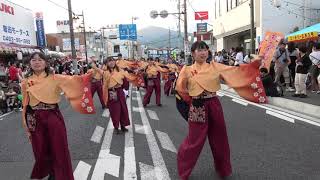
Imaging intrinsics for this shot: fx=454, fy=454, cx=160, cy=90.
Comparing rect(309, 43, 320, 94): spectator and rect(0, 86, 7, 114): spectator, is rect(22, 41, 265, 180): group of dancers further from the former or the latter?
rect(0, 86, 7, 114): spectator

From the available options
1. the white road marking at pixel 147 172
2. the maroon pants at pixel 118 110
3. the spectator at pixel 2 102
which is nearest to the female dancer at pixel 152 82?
the spectator at pixel 2 102

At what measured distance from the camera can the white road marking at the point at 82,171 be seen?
20.3ft

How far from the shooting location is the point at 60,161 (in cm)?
539

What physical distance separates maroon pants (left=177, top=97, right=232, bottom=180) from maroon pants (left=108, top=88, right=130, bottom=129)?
4.21 m

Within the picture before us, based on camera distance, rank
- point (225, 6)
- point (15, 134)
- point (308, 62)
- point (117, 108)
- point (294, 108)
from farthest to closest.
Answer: point (225, 6) < point (308, 62) < point (294, 108) < point (15, 134) < point (117, 108)

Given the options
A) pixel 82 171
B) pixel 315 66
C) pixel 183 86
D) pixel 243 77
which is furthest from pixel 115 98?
pixel 315 66

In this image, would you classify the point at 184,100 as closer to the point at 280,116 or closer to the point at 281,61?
the point at 280,116

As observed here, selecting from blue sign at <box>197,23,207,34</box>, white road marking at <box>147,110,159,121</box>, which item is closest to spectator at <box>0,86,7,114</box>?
white road marking at <box>147,110,159,121</box>

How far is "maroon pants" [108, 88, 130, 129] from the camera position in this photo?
9.77 meters

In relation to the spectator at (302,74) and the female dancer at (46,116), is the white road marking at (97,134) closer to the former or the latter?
the female dancer at (46,116)

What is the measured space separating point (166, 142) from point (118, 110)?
1.79m

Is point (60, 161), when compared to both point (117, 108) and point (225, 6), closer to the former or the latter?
point (117, 108)

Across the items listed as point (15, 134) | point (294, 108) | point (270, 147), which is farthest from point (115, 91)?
point (294, 108)

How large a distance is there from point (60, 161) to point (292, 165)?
10.4ft
